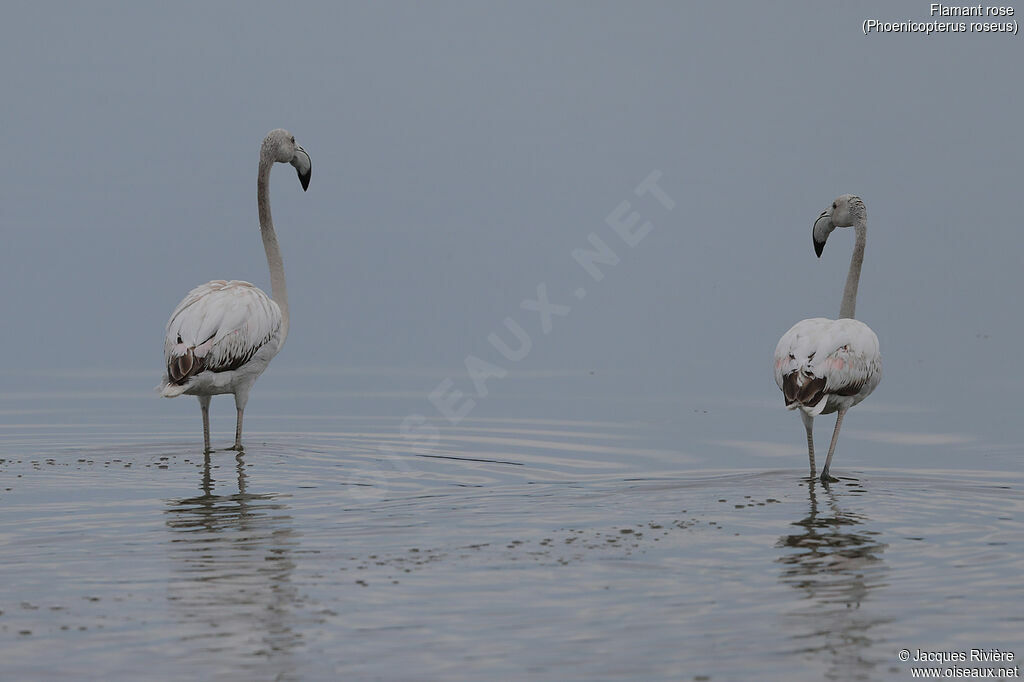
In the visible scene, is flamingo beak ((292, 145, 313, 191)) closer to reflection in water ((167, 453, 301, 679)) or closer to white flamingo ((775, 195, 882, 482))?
reflection in water ((167, 453, 301, 679))

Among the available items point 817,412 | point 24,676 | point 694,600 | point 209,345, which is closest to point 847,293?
point 817,412

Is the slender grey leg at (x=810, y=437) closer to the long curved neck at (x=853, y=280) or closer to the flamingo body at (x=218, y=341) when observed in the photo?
the long curved neck at (x=853, y=280)

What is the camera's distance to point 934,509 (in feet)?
34.4

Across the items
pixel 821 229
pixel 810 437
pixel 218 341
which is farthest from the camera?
pixel 821 229

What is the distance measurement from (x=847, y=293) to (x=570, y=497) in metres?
4.20

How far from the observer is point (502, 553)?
28.7 feet

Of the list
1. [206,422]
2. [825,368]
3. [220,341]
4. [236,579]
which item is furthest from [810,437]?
[236,579]

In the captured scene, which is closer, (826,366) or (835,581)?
(835,581)

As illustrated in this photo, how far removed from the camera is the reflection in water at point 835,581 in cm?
655

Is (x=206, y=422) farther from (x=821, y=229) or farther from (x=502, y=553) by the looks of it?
(x=821, y=229)

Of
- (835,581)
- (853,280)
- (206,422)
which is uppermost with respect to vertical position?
(853,280)

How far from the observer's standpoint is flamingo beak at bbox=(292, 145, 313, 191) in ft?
50.2

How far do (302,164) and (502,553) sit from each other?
765 cm

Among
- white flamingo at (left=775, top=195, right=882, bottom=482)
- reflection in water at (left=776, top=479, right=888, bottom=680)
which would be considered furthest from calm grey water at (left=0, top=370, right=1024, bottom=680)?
white flamingo at (left=775, top=195, right=882, bottom=482)
